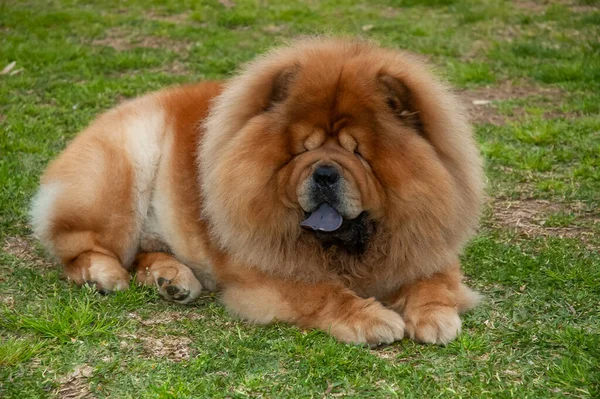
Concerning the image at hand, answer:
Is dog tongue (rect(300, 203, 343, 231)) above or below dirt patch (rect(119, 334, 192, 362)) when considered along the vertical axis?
above

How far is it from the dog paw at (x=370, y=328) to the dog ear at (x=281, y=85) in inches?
34.5

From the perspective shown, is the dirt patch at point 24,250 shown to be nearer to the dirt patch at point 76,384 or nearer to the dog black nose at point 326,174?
the dirt patch at point 76,384

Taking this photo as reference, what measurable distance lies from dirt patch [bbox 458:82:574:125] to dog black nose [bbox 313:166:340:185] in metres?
3.44

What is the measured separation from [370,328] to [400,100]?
2.85ft

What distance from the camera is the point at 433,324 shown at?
276 centimetres

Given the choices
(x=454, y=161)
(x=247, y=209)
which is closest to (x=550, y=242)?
(x=454, y=161)

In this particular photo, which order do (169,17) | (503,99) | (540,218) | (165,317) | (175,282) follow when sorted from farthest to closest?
(169,17)
(503,99)
(540,218)
(175,282)
(165,317)

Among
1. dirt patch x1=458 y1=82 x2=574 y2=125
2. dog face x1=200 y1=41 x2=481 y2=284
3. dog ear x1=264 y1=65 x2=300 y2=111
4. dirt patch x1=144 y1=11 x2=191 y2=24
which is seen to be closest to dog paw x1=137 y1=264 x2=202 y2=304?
dog face x1=200 y1=41 x2=481 y2=284

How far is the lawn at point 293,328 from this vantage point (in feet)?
8.19

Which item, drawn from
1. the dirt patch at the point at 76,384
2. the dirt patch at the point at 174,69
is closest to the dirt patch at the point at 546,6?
the dirt patch at the point at 174,69

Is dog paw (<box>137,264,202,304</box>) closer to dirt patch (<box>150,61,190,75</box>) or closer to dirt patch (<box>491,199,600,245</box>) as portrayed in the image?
dirt patch (<box>491,199,600,245</box>)

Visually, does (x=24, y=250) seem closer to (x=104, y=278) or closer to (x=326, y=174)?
(x=104, y=278)

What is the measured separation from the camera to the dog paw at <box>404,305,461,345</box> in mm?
2732

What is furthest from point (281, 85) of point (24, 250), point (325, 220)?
point (24, 250)
